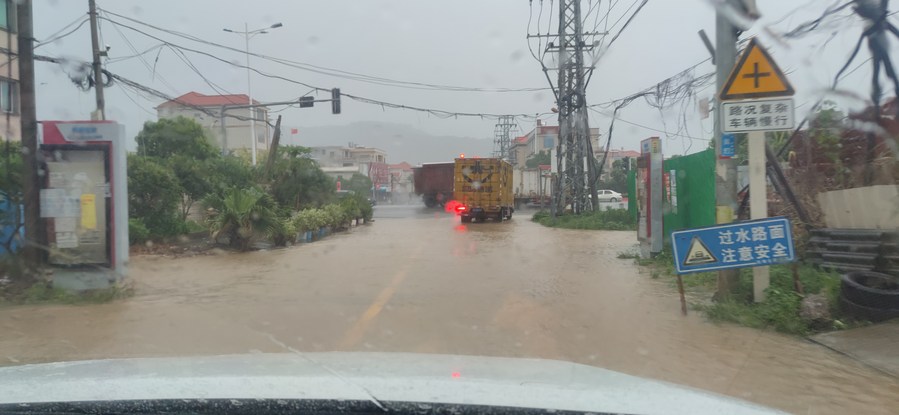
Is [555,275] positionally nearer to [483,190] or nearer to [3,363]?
[3,363]

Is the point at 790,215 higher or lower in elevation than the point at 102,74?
lower

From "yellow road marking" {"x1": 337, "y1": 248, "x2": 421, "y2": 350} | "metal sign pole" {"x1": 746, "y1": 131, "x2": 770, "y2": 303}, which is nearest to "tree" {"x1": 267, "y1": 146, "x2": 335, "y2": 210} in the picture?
"yellow road marking" {"x1": 337, "y1": 248, "x2": 421, "y2": 350}

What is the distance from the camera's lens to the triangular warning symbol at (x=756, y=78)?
23.3ft

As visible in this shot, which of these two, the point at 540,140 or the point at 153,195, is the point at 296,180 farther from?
the point at 540,140

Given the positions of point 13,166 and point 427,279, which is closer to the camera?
point 13,166

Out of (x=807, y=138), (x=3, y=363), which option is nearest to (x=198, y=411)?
(x=3, y=363)

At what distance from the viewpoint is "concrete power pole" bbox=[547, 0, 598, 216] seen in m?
23.7

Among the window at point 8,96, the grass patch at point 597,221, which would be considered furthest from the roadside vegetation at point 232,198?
the grass patch at point 597,221

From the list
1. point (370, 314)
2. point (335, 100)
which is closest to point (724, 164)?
point (370, 314)

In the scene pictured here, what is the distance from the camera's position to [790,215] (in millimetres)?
9914

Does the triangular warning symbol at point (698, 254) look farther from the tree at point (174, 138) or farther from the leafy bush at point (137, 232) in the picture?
the tree at point (174, 138)

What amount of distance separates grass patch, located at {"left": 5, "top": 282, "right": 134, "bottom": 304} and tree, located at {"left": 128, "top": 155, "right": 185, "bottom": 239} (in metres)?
7.09

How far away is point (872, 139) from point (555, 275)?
516 cm

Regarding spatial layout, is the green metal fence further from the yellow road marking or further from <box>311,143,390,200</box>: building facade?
<box>311,143,390,200</box>: building facade
